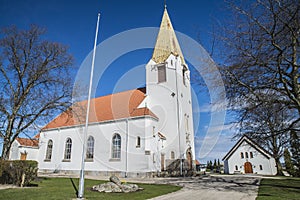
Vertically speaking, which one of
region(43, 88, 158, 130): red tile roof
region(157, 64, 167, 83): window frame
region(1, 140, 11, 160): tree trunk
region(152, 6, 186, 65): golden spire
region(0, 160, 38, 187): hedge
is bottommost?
region(0, 160, 38, 187): hedge

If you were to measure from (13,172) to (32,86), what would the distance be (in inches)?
260

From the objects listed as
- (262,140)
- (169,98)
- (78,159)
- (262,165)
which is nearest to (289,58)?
(262,140)

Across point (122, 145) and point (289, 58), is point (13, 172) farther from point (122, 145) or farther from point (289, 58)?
point (289, 58)

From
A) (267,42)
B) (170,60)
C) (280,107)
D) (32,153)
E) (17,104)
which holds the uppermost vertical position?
(170,60)

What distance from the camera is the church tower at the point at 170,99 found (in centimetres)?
2304

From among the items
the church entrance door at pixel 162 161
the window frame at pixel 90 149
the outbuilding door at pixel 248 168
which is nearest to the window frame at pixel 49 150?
the window frame at pixel 90 149

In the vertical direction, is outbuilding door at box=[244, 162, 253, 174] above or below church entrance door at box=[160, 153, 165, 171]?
below

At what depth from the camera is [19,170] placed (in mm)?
12133

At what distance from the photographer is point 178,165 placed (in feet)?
73.9

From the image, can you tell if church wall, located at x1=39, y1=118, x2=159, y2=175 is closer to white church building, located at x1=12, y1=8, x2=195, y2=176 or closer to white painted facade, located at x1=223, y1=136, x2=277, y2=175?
white church building, located at x1=12, y1=8, x2=195, y2=176

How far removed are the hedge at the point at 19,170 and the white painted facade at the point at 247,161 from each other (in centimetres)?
2912

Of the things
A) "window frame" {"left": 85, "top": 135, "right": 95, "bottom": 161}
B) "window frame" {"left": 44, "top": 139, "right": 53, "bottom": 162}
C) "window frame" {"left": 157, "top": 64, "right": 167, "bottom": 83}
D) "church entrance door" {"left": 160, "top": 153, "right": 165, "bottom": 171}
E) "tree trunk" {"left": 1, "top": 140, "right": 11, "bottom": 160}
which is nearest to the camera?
"tree trunk" {"left": 1, "top": 140, "right": 11, "bottom": 160}

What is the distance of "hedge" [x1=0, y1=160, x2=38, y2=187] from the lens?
12102 mm

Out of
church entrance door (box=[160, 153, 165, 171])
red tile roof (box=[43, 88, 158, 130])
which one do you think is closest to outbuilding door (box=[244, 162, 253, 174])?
church entrance door (box=[160, 153, 165, 171])
